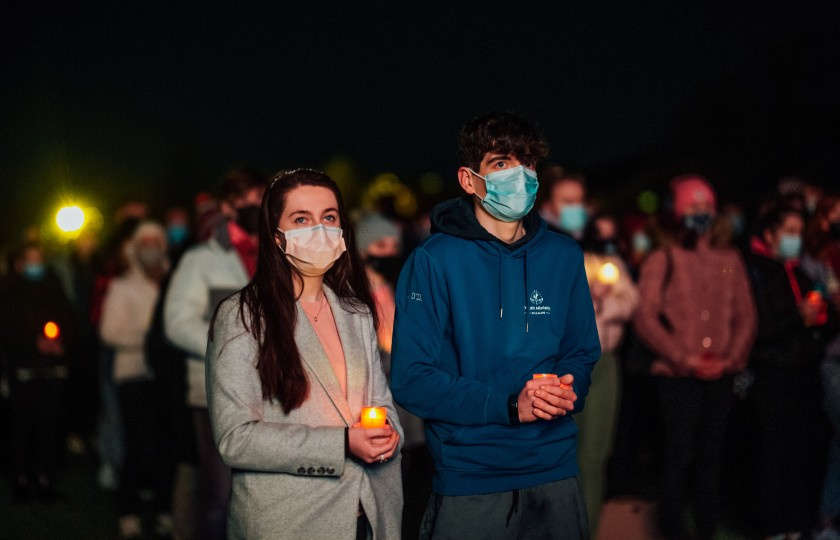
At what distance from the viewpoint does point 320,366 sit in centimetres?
382

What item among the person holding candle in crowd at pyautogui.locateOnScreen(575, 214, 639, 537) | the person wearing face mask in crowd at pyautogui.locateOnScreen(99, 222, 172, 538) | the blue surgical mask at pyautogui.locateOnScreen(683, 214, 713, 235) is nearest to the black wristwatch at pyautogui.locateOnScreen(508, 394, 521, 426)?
the person holding candle in crowd at pyautogui.locateOnScreen(575, 214, 639, 537)

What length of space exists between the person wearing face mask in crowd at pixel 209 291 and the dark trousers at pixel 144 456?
5.82 feet

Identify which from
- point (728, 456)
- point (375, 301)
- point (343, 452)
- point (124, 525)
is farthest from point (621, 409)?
point (343, 452)

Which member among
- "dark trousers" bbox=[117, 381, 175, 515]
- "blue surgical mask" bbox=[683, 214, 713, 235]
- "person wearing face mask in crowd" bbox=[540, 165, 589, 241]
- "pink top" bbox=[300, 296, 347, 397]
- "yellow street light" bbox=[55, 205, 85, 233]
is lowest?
"dark trousers" bbox=[117, 381, 175, 515]

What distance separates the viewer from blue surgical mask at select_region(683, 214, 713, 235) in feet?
23.2

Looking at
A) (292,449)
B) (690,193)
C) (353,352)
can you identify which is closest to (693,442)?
(690,193)

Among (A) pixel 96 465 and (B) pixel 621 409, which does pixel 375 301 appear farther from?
(A) pixel 96 465

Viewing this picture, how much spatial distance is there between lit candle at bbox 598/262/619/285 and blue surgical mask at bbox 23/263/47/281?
5177 mm

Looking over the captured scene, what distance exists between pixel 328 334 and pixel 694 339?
363 centimetres

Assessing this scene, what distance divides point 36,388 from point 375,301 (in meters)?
6.06

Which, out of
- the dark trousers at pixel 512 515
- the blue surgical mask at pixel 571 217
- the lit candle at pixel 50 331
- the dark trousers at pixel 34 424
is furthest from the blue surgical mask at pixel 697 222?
the dark trousers at pixel 34 424

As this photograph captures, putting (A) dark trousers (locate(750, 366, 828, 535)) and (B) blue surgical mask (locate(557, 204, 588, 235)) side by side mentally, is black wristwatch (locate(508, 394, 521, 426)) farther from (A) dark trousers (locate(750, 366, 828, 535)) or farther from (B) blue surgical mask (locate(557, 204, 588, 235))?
(A) dark trousers (locate(750, 366, 828, 535))

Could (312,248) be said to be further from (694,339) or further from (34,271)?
(34,271)

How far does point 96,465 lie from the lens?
11008 millimetres
